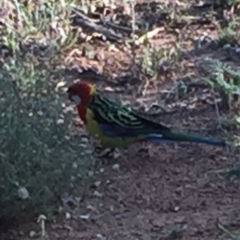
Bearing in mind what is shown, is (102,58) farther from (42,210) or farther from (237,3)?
(42,210)

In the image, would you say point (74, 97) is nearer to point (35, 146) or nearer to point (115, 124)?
point (115, 124)

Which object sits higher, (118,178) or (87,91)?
(87,91)

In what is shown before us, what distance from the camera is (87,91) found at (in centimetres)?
596

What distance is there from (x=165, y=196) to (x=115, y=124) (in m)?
0.61

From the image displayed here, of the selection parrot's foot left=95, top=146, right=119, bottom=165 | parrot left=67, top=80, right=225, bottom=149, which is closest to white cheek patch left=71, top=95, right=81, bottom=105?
parrot left=67, top=80, right=225, bottom=149

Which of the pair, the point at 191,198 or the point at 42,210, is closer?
the point at 42,210

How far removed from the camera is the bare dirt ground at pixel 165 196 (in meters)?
5.04

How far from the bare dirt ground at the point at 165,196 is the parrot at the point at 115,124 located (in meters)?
0.11

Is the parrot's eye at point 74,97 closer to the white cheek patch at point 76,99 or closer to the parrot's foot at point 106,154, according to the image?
the white cheek patch at point 76,99

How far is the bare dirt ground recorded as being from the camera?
504cm

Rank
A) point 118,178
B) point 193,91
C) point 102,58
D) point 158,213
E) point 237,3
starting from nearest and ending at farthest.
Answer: point 158,213
point 118,178
point 193,91
point 102,58
point 237,3

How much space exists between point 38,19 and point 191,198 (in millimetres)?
2367

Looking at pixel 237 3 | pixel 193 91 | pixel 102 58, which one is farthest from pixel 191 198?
pixel 237 3

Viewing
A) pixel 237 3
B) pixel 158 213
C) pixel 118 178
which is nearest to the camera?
pixel 158 213
